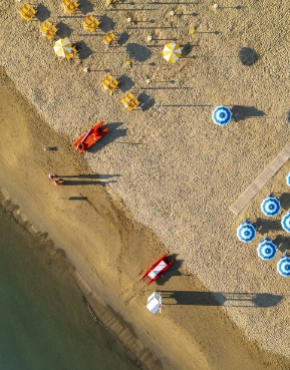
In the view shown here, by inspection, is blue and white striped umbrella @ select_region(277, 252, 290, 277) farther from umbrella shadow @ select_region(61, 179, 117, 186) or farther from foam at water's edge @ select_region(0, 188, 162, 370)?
umbrella shadow @ select_region(61, 179, 117, 186)

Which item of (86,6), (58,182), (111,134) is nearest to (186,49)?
(86,6)

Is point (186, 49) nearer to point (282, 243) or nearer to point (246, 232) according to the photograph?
point (246, 232)

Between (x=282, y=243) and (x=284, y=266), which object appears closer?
(x=284, y=266)

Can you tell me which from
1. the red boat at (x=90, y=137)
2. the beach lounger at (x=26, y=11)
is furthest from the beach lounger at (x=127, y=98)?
the beach lounger at (x=26, y=11)

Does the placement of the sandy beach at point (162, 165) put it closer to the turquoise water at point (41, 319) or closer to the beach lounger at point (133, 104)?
the beach lounger at point (133, 104)

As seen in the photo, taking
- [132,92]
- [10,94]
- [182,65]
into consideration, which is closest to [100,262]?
[132,92]

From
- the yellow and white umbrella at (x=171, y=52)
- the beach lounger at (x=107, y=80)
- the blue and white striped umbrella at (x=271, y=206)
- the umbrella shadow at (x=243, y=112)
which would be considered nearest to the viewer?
the yellow and white umbrella at (x=171, y=52)

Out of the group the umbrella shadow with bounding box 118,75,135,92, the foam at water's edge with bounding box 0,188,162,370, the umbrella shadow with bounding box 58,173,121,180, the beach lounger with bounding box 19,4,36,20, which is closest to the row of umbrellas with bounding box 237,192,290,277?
the umbrella shadow with bounding box 58,173,121,180
